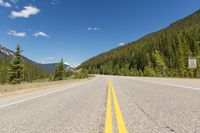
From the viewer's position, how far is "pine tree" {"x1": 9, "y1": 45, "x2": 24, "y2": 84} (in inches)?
1774

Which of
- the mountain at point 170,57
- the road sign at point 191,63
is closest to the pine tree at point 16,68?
the road sign at point 191,63

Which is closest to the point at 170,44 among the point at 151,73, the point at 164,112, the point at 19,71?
the point at 151,73

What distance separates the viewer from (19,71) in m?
45.7

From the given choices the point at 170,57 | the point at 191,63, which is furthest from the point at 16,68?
the point at 170,57

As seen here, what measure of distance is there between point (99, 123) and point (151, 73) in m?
71.5

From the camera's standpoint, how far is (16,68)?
151 feet

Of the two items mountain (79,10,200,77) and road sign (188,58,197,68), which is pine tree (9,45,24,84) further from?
mountain (79,10,200,77)

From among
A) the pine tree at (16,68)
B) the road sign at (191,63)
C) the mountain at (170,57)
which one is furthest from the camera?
the mountain at (170,57)

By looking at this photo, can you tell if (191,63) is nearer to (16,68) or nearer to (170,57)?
(16,68)

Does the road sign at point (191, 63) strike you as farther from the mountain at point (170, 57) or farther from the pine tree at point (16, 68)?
the pine tree at point (16, 68)

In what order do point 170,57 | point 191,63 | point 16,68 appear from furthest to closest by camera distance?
point 170,57 < point 16,68 < point 191,63

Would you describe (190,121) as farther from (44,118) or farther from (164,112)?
(44,118)

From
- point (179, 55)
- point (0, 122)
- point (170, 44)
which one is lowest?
point (0, 122)

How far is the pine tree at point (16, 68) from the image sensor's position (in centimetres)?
4506
